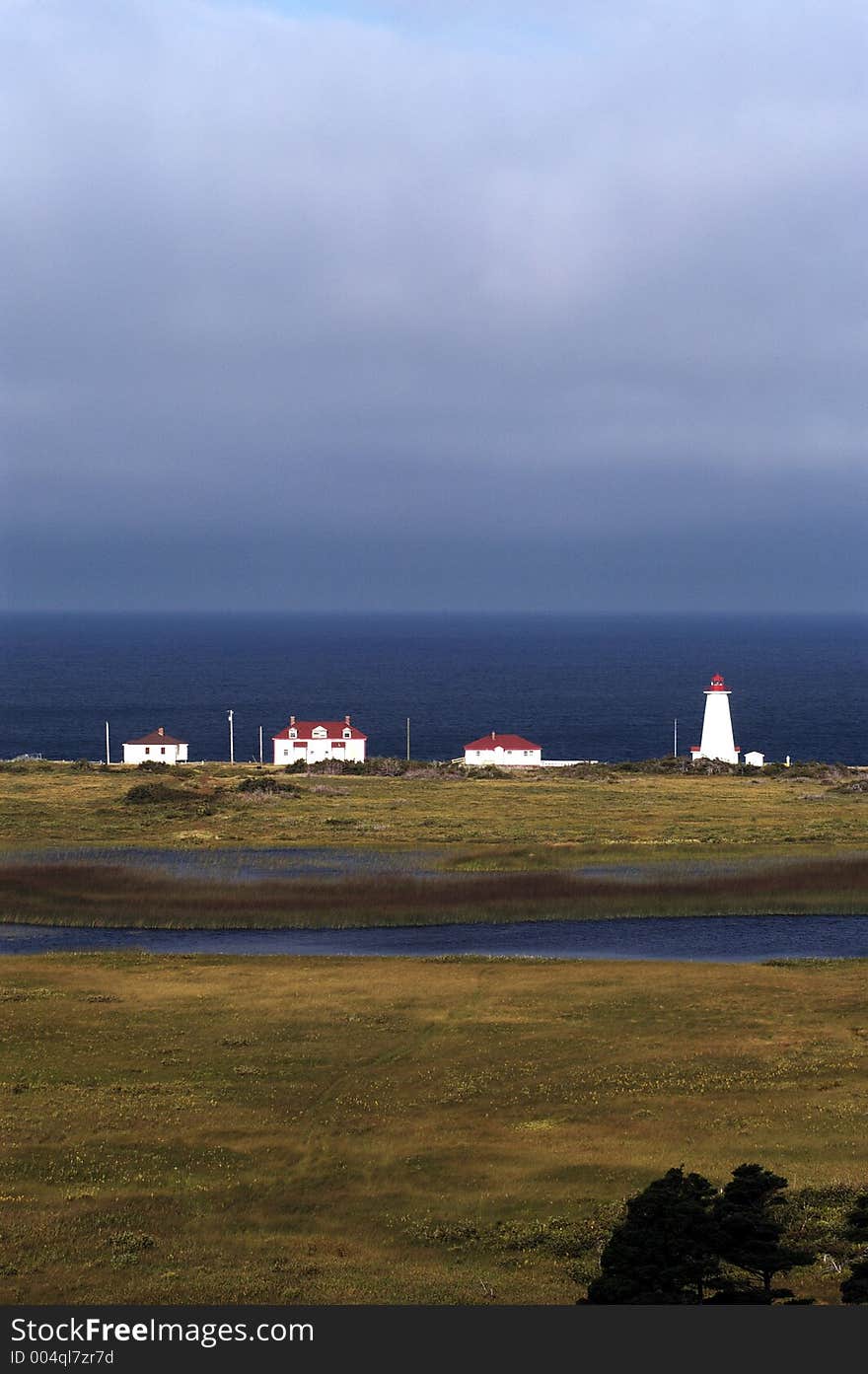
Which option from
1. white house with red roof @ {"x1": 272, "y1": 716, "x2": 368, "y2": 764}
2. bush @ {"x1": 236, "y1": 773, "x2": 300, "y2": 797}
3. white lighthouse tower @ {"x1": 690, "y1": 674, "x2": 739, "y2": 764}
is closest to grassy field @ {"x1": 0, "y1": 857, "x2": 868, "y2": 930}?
bush @ {"x1": 236, "y1": 773, "x2": 300, "y2": 797}

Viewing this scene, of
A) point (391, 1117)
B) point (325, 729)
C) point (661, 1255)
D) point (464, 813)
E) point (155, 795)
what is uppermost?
point (325, 729)

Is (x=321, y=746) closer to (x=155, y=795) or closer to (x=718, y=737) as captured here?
(x=155, y=795)

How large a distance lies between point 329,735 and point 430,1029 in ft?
219

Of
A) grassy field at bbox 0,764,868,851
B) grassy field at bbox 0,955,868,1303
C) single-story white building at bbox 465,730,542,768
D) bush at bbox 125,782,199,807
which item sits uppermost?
single-story white building at bbox 465,730,542,768

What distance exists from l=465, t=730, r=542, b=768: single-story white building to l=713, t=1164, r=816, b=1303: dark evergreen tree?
8284 cm

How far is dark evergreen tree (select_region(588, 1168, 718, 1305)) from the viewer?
64.8ft

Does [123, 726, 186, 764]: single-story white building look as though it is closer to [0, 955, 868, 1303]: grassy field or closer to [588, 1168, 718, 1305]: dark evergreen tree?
[0, 955, 868, 1303]: grassy field

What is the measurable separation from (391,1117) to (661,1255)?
10.8 meters

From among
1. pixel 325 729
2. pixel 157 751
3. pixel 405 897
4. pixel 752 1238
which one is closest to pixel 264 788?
pixel 325 729

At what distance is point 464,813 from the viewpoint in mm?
79750

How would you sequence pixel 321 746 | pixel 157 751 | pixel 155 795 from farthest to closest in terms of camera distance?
pixel 157 751
pixel 321 746
pixel 155 795

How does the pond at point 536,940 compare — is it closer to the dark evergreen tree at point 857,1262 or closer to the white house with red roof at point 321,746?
the dark evergreen tree at point 857,1262

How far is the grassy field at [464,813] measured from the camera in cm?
6956

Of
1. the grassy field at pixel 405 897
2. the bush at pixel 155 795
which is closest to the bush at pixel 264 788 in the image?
the bush at pixel 155 795
